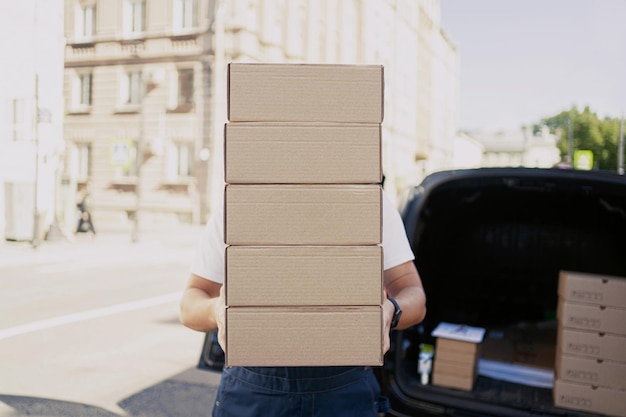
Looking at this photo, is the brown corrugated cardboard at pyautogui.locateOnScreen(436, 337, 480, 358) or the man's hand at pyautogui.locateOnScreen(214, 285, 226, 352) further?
the brown corrugated cardboard at pyautogui.locateOnScreen(436, 337, 480, 358)

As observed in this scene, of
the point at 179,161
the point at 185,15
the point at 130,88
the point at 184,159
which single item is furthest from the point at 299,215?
the point at 130,88

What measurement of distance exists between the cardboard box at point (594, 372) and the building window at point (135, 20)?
86.6 ft

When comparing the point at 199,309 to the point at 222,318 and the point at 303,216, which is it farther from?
the point at 303,216

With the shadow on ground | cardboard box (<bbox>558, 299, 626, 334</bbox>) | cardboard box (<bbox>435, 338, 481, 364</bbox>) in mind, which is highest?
cardboard box (<bbox>558, 299, 626, 334</bbox>)

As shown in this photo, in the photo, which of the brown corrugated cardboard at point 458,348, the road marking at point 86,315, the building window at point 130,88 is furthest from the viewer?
the building window at point 130,88

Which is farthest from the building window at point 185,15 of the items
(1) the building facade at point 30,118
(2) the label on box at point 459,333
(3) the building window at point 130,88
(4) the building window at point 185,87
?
(2) the label on box at point 459,333

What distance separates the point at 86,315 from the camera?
8.26m

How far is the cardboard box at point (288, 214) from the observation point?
5.74 ft

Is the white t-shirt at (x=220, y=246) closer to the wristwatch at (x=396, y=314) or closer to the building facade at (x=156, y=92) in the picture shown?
the wristwatch at (x=396, y=314)

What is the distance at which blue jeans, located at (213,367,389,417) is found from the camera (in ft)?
6.63

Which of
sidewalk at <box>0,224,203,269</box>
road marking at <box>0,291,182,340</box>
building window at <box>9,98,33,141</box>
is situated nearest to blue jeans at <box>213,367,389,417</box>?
road marking at <box>0,291,182,340</box>

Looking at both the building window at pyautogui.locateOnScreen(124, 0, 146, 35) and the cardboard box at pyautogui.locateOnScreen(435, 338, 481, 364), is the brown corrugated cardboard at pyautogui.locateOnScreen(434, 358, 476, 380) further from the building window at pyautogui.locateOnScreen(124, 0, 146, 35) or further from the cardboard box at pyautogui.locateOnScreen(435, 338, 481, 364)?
the building window at pyautogui.locateOnScreen(124, 0, 146, 35)

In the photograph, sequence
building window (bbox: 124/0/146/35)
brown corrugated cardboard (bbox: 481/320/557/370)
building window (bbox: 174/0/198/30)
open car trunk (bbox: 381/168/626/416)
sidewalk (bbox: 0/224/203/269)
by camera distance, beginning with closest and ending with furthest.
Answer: open car trunk (bbox: 381/168/626/416)
brown corrugated cardboard (bbox: 481/320/557/370)
sidewalk (bbox: 0/224/203/269)
building window (bbox: 174/0/198/30)
building window (bbox: 124/0/146/35)

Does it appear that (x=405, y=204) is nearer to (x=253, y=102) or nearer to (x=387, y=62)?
(x=253, y=102)
